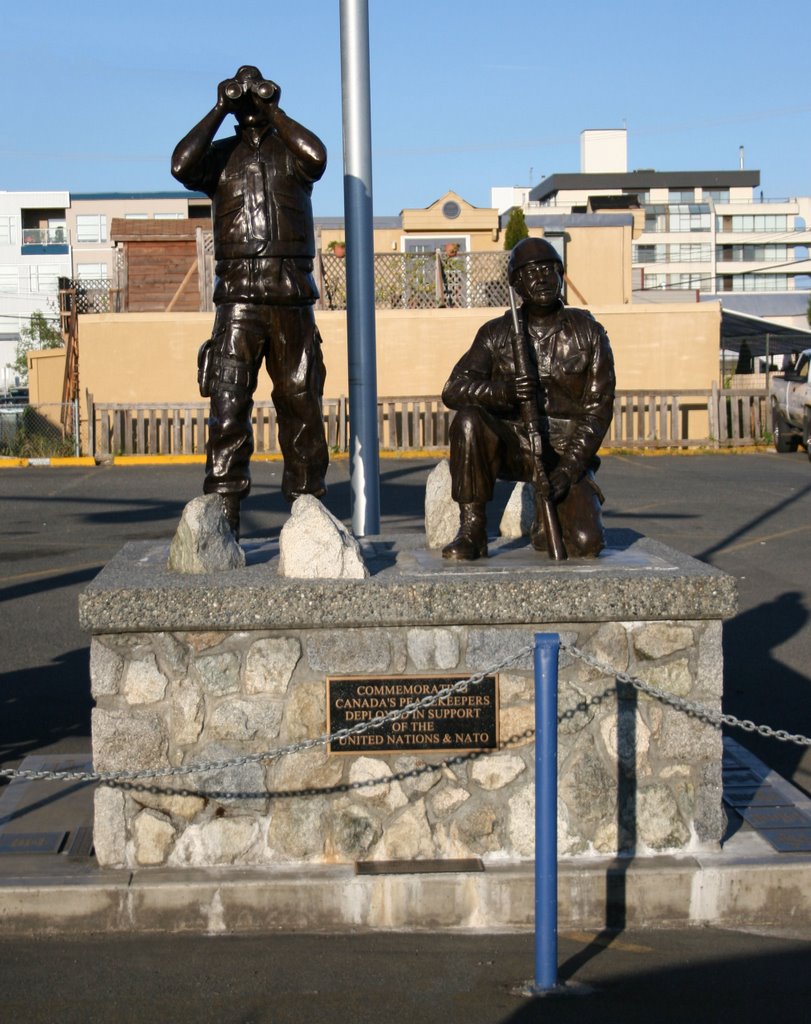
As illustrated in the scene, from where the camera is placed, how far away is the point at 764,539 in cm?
1295

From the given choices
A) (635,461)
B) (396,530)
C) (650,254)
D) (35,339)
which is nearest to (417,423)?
(635,461)

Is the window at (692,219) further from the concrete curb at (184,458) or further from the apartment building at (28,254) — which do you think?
the concrete curb at (184,458)

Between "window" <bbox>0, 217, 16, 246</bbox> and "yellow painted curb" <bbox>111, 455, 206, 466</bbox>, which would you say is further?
"window" <bbox>0, 217, 16, 246</bbox>

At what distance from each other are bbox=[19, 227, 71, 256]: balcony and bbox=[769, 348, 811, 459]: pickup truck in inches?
2205

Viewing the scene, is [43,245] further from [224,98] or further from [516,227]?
[224,98]

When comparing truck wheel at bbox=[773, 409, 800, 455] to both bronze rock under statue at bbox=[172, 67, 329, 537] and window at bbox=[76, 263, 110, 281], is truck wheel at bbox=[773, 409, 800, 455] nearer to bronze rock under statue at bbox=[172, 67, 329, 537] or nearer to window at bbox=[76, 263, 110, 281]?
bronze rock under statue at bbox=[172, 67, 329, 537]

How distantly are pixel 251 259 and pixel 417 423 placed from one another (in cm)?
1569

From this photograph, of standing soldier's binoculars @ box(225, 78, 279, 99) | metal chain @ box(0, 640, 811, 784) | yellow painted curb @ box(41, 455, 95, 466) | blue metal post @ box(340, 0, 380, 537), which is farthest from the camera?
yellow painted curb @ box(41, 455, 95, 466)

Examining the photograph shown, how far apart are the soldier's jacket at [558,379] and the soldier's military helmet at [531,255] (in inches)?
8.2

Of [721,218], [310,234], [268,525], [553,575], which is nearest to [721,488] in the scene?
[268,525]

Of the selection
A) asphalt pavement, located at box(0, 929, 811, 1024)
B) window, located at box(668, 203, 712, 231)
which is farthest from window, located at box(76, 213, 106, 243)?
asphalt pavement, located at box(0, 929, 811, 1024)

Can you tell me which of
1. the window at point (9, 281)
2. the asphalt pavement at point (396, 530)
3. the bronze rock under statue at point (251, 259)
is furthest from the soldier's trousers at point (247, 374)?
the window at point (9, 281)

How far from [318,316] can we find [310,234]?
16.6 meters

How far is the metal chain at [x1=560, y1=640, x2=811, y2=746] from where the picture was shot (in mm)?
4625
